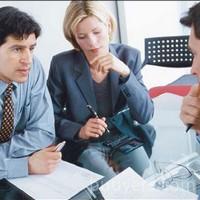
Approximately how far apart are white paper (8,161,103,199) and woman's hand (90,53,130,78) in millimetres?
467

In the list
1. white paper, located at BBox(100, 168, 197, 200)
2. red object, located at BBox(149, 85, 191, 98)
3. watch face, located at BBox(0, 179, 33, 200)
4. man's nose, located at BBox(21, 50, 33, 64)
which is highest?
man's nose, located at BBox(21, 50, 33, 64)

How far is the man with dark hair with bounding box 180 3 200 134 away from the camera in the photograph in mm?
1013

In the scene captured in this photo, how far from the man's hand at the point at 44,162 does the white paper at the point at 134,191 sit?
0.22 meters

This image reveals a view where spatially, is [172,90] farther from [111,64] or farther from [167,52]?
[111,64]

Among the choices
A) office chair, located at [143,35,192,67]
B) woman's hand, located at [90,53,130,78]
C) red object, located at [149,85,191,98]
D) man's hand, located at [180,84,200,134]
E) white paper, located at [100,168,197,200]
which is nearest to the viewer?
white paper, located at [100,168,197,200]

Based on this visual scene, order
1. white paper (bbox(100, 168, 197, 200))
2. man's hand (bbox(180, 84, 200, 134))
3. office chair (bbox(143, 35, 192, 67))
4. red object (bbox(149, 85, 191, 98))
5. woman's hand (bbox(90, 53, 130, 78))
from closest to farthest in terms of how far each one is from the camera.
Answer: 1. white paper (bbox(100, 168, 197, 200))
2. man's hand (bbox(180, 84, 200, 134))
3. woman's hand (bbox(90, 53, 130, 78))
4. red object (bbox(149, 85, 191, 98))
5. office chair (bbox(143, 35, 192, 67))

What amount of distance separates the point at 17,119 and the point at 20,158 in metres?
0.21

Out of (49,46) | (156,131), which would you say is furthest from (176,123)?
(49,46)

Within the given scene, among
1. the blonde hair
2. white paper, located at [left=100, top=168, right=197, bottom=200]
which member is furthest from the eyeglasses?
the blonde hair

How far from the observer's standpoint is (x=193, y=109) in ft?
3.68

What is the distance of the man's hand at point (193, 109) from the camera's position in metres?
1.12

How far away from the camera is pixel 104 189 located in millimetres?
1011

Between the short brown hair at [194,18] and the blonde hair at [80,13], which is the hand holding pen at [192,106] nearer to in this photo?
the short brown hair at [194,18]

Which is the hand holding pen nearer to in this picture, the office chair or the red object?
the red object
